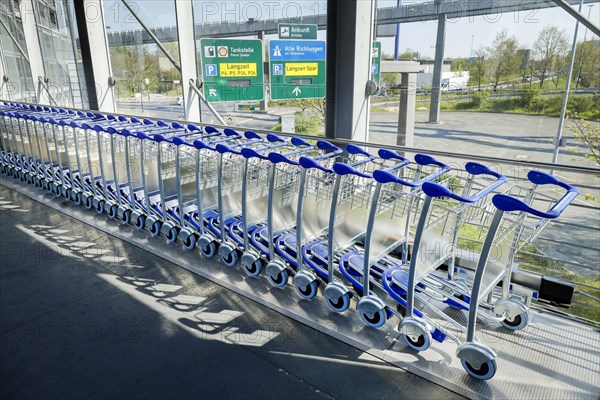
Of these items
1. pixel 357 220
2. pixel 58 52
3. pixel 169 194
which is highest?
pixel 58 52

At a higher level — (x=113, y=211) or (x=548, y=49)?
(x=548, y=49)

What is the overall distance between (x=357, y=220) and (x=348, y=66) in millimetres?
1642

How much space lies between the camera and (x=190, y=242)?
345 centimetres

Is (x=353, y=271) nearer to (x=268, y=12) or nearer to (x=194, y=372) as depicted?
(x=194, y=372)

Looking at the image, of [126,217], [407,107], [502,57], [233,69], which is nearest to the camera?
[502,57]

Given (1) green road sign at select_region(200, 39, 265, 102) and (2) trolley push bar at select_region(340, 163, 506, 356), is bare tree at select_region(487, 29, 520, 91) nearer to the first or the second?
(2) trolley push bar at select_region(340, 163, 506, 356)

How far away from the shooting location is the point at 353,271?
8.68 feet

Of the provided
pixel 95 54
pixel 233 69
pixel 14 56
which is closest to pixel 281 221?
pixel 233 69

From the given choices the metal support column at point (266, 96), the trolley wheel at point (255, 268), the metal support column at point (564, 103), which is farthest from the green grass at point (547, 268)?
the metal support column at point (266, 96)

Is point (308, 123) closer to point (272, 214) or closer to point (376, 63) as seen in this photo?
point (376, 63)

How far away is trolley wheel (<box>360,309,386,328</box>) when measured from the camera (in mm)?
2359

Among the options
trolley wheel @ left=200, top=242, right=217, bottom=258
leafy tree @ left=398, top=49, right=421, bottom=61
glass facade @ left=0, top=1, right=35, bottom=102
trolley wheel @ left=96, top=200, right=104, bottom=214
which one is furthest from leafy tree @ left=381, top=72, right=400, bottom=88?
glass facade @ left=0, top=1, right=35, bottom=102

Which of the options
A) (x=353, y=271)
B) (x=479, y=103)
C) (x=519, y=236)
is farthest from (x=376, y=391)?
(x=479, y=103)

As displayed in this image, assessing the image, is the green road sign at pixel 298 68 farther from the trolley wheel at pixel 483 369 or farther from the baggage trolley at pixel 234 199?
the trolley wheel at pixel 483 369
